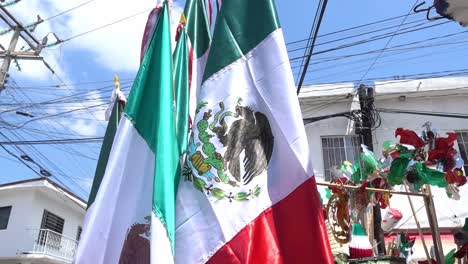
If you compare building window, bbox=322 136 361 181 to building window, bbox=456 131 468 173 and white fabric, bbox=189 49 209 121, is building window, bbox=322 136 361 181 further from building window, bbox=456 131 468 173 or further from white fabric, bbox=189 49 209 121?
white fabric, bbox=189 49 209 121

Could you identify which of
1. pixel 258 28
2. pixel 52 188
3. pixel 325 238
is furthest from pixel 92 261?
pixel 52 188

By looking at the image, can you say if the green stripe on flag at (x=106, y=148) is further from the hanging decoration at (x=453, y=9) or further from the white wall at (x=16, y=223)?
the white wall at (x=16, y=223)

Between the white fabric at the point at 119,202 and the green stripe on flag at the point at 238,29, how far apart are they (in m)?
0.66

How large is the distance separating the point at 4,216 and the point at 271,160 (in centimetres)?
1991

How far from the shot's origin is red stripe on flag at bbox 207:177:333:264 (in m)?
2.21

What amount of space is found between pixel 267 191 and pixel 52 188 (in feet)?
59.1

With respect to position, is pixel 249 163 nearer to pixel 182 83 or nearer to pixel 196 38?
pixel 182 83

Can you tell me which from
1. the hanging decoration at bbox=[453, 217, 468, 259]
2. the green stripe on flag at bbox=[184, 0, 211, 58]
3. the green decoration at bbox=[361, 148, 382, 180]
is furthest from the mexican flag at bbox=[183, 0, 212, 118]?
the hanging decoration at bbox=[453, 217, 468, 259]

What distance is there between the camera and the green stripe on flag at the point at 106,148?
340cm

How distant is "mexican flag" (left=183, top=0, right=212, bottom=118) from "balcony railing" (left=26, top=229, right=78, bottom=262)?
17.1 m

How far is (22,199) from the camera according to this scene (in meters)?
18.6

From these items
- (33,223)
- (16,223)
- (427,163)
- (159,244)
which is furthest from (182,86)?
(16,223)

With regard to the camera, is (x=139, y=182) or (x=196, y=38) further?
(x=196, y=38)

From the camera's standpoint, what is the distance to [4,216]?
1902cm
